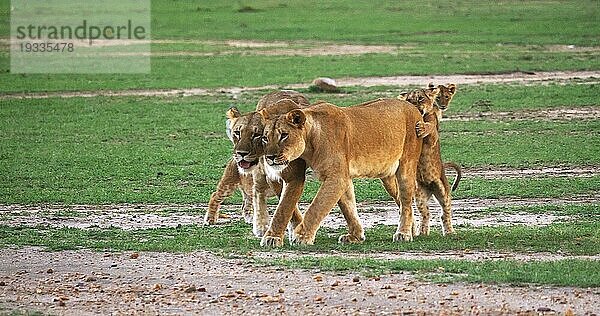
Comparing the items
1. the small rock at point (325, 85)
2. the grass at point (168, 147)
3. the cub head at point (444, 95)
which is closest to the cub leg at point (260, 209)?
the cub head at point (444, 95)

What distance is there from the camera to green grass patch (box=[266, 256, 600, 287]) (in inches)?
321

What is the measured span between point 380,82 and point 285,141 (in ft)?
52.5

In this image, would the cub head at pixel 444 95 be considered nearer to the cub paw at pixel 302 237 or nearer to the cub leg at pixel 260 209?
the cub leg at pixel 260 209

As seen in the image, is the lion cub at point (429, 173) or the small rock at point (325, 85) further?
the small rock at point (325, 85)

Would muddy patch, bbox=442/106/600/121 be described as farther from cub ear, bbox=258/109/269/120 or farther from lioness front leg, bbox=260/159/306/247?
cub ear, bbox=258/109/269/120

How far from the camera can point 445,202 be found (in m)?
10.8

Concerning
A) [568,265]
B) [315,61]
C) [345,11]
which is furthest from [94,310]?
[345,11]

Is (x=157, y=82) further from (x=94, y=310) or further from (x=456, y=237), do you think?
(x=94, y=310)

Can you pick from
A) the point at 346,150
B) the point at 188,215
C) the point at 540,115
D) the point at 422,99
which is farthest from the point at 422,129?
the point at 540,115

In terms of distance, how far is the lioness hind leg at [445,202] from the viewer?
1070 cm

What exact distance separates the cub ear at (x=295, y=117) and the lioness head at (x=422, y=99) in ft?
5.50

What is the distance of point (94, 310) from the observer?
302 inches

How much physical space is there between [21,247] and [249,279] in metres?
2.53

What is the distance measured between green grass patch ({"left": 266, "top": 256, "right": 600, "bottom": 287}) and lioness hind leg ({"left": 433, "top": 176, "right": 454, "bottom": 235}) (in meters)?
1.67
